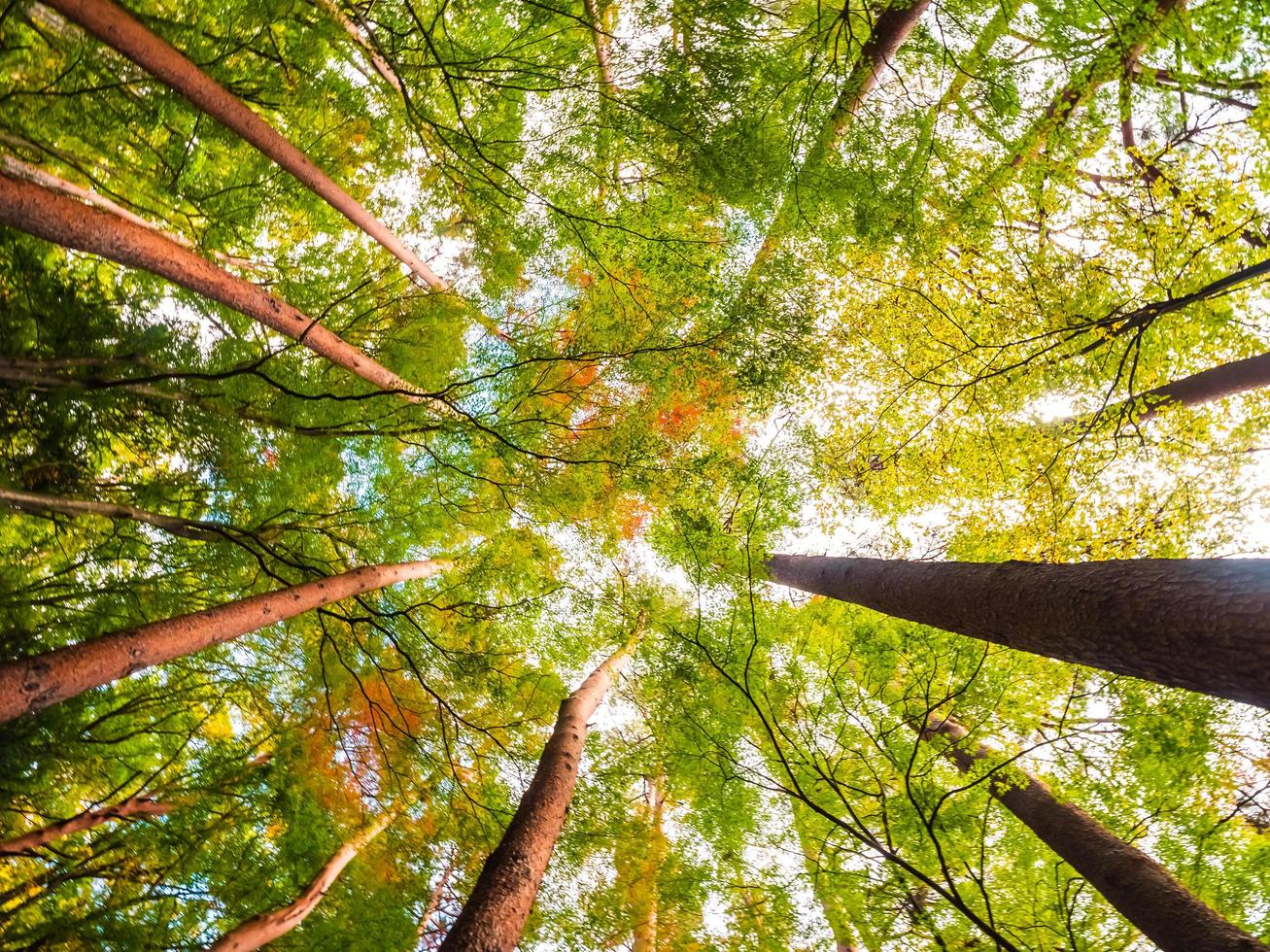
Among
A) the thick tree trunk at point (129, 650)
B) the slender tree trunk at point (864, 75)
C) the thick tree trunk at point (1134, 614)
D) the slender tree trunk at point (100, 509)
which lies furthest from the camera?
the slender tree trunk at point (864, 75)

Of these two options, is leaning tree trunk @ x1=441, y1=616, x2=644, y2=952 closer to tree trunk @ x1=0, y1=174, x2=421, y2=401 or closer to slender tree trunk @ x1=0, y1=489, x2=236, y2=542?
slender tree trunk @ x1=0, y1=489, x2=236, y2=542

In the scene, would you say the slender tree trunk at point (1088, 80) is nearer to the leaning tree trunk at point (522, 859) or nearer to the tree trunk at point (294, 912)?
the leaning tree trunk at point (522, 859)

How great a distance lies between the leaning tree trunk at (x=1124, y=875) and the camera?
2.99m

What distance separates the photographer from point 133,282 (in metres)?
4.48

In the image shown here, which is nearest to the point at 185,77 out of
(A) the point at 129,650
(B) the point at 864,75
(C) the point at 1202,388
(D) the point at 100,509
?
(D) the point at 100,509

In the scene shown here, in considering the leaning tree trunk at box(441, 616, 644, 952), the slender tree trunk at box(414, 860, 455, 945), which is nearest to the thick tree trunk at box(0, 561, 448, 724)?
the leaning tree trunk at box(441, 616, 644, 952)

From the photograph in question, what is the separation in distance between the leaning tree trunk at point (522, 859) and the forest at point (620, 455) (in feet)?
0.10

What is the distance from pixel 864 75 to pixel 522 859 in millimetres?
6509

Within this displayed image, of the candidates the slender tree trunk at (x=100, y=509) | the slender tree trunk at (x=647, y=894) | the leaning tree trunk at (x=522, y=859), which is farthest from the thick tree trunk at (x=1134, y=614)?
the slender tree trunk at (x=100, y=509)

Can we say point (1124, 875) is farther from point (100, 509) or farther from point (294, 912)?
point (100, 509)

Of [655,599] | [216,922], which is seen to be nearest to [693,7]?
[655,599]

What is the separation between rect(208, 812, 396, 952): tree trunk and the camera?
3992mm

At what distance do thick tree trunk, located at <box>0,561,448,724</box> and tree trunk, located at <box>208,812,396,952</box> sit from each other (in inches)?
98.4

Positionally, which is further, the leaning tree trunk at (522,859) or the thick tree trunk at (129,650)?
the leaning tree trunk at (522,859)
